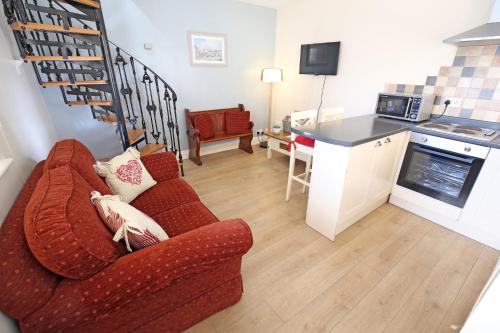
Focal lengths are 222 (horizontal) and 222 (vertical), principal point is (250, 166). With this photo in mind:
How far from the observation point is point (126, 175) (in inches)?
66.2

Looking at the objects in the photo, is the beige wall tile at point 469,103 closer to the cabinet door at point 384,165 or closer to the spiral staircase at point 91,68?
the cabinet door at point 384,165

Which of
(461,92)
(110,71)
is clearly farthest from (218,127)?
(461,92)

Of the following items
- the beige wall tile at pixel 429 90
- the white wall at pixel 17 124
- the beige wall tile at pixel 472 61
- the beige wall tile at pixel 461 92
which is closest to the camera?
the white wall at pixel 17 124

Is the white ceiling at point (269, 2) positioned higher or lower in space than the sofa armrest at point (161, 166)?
higher

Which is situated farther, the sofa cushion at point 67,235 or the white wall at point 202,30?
the white wall at point 202,30

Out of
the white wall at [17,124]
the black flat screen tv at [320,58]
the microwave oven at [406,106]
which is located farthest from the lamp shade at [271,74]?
the white wall at [17,124]

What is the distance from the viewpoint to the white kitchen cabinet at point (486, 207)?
1788 mm

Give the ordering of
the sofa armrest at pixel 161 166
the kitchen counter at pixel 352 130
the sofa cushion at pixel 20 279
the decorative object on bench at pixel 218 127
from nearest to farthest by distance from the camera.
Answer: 1. the sofa cushion at pixel 20 279
2. the kitchen counter at pixel 352 130
3. the sofa armrest at pixel 161 166
4. the decorative object on bench at pixel 218 127

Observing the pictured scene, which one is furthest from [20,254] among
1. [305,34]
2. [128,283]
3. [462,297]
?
[305,34]

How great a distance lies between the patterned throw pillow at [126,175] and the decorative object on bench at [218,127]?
1.67 m

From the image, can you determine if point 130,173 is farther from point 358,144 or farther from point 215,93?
point 215,93

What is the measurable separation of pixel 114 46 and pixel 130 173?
2173mm

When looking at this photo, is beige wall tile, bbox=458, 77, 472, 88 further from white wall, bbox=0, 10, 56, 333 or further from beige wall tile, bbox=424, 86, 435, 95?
white wall, bbox=0, 10, 56, 333

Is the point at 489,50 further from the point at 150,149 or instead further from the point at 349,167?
the point at 150,149
